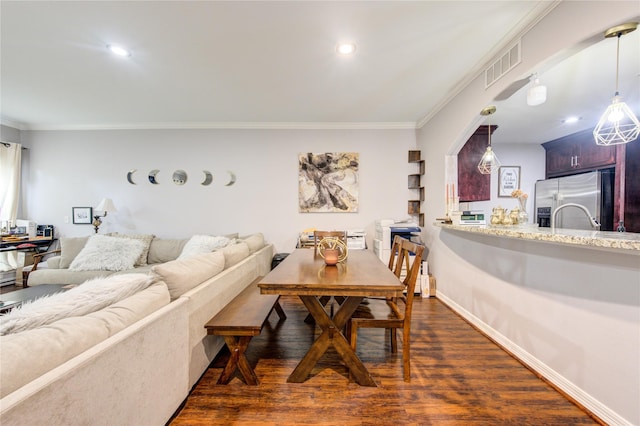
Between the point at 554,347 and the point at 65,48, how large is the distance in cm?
456

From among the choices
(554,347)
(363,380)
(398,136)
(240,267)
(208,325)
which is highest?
(398,136)

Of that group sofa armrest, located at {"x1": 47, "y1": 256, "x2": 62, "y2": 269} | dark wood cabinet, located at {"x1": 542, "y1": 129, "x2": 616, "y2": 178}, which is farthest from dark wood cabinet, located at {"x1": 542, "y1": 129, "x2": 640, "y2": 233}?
sofa armrest, located at {"x1": 47, "y1": 256, "x2": 62, "y2": 269}

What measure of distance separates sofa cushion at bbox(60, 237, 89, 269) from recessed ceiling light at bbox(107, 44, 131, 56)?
2612 mm

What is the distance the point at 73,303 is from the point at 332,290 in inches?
49.8

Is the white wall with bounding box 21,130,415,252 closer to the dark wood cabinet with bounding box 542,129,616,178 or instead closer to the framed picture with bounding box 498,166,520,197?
the framed picture with bounding box 498,166,520,197

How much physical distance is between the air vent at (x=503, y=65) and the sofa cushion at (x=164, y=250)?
422cm

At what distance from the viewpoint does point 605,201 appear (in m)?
3.56

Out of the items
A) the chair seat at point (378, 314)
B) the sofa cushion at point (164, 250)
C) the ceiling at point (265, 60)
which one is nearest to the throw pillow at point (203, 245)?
the sofa cushion at point (164, 250)

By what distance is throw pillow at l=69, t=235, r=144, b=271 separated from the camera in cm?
311

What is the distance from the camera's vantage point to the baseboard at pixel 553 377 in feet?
4.68

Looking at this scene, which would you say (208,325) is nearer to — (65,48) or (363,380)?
(363,380)

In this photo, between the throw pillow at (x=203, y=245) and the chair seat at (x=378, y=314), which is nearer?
the chair seat at (x=378, y=314)

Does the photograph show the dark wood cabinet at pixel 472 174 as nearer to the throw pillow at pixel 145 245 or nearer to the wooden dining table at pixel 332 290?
the wooden dining table at pixel 332 290

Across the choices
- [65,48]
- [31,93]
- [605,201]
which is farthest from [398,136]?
[31,93]
